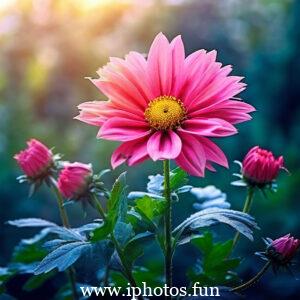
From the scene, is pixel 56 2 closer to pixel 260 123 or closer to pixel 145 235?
pixel 260 123

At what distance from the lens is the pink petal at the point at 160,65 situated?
586mm

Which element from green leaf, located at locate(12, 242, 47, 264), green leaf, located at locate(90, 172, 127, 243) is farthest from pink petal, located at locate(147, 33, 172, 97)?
green leaf, located at locate(12, 242, 47, 264)

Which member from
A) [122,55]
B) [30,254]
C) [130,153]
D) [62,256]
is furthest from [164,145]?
[122,55]

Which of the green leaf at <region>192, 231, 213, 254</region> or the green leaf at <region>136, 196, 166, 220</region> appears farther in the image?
the green leaf at <region>192, 231, 213, 254</region>

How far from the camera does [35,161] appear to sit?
68 centimetres

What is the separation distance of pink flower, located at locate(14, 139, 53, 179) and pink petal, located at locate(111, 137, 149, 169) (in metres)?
0.18

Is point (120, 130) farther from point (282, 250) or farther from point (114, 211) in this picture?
point (282, 250)

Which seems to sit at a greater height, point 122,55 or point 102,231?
point 122,55

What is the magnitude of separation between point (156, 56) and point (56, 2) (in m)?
2.76

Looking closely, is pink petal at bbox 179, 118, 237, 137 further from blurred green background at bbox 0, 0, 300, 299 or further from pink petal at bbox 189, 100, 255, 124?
blurred green background at bbox 0, 0, 300, 299

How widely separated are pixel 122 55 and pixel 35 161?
2.39 metres

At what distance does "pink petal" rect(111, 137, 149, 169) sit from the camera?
0.52 meters

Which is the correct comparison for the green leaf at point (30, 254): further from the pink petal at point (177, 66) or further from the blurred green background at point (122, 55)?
the blurred green background at point (122, 55)

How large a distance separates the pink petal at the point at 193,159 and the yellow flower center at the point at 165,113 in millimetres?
47
